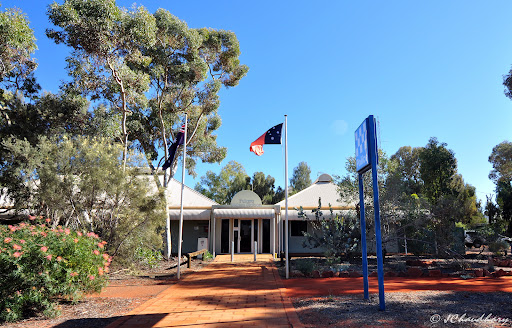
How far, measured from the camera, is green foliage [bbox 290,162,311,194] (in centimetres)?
5519

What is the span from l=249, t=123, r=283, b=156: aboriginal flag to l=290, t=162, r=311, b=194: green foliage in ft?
142

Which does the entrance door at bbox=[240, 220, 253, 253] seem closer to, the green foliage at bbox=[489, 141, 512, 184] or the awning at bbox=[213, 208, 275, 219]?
the awning at bbox=[213, 208, 275, 219]

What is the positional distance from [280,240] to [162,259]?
6385 millimetres

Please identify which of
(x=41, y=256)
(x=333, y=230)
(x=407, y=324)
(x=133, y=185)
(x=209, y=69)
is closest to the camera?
(x=407, y=324)

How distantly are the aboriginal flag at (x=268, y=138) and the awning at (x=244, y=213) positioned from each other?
7.99 m

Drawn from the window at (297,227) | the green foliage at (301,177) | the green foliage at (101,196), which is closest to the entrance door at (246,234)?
the window at (297,227)

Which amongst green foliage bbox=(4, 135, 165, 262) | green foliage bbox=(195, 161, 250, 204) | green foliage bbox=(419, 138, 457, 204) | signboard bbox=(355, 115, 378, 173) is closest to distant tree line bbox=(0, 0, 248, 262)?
green foliage bbox=(4, 135, 165, 262)

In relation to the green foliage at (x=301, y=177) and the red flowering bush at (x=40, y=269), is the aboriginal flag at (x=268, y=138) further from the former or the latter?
the green foliage at (x=301, y=177)

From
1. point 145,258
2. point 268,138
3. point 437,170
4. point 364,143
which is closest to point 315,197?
point 437,170

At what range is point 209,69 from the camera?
59.8 ft

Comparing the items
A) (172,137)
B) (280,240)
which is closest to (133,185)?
(172,137)

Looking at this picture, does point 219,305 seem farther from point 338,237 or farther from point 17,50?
point 17,50

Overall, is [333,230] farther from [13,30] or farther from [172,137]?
[13,30]

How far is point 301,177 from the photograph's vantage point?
184 feet
